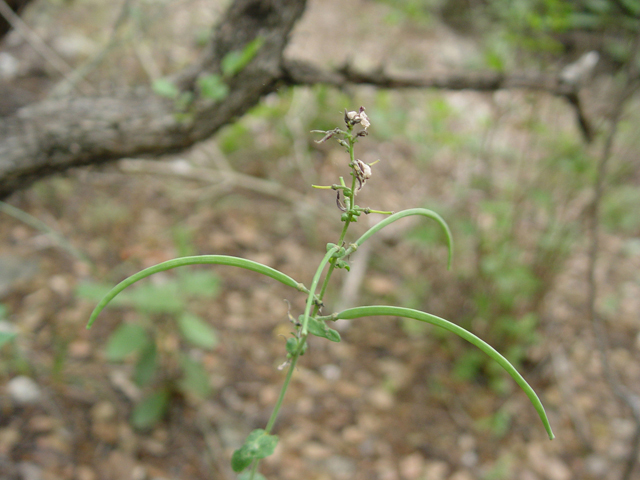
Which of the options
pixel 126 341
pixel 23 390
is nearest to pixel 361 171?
pixel 126 341

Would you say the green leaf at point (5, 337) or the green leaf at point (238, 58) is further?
the green leaf at point (238, 58)

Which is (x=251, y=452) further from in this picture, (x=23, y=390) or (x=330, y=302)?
(x=330, y=302)

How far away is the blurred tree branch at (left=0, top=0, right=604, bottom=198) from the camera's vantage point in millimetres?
1133

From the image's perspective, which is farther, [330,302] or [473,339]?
[330,302]

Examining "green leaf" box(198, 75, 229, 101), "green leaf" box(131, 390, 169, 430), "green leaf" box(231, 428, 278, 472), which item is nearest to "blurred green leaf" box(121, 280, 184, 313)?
"green leaf" box(131, 390, 169, 430)

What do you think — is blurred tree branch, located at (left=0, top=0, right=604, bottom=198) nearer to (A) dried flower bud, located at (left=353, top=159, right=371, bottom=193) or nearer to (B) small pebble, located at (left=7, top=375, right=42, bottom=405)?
(B) small pebble, located at (left=7, top=375, right=42, bottom=405)

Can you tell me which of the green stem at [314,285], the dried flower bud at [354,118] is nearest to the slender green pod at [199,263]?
the green stem at [314,285]

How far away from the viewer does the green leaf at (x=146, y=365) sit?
1323mm

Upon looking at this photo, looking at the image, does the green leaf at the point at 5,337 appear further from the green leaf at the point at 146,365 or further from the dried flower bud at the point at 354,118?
the green leaf at the point at 146,365

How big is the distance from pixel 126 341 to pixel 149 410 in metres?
0.25

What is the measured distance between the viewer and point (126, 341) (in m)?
1.29

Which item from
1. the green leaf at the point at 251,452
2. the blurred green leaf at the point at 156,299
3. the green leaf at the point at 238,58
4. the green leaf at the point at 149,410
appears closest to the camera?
the green leaf at the point at 251,452

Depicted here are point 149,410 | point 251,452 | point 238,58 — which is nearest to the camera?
point 251,452

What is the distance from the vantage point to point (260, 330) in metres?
1.90
